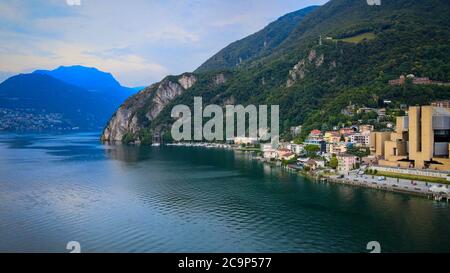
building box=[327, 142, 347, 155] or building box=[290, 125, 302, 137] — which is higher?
building box=[290, 125, 302, 137]

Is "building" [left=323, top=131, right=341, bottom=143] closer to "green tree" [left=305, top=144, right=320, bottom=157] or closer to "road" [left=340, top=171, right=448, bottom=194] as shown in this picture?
"green tree" [left=305, top=144, right=320, bottom=157]

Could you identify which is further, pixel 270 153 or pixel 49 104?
pixel 49 104

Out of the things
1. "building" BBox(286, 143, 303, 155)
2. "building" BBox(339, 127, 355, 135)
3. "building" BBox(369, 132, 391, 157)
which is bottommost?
"building" BBox(286, 143, 303, 155)

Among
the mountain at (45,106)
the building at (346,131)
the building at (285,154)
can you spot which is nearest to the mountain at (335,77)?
the building at (346,131)

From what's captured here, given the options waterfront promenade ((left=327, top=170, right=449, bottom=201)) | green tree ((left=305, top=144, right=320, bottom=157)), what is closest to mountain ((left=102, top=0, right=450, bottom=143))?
green tree ((left=305, top=144, right=320, bottom=157))

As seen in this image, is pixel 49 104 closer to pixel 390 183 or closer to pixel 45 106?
pixel 45 106

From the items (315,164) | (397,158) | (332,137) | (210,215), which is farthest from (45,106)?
(210,215)
